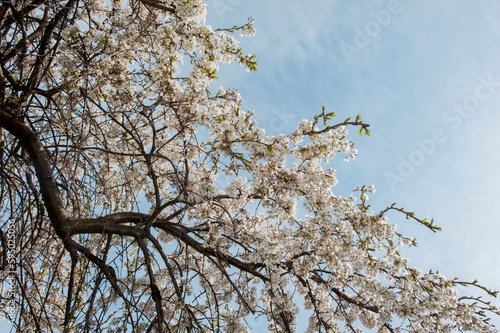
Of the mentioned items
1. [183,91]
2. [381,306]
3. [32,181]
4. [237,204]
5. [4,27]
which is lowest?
[381,306]

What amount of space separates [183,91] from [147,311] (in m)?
3.49

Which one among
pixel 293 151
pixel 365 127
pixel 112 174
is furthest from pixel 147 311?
pixel 365 127

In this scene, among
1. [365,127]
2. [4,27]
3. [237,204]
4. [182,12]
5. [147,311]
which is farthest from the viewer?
[147,311]

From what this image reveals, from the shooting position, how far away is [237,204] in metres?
4.70

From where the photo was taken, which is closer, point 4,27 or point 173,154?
point 4,27

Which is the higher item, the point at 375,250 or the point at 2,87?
the point at 2,87

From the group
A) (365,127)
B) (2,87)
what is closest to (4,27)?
(2,87)

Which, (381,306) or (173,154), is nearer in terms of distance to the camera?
A: (381,306)

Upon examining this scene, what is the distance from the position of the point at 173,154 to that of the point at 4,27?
9.07 feet

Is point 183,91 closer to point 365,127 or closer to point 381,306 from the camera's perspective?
point 365,127

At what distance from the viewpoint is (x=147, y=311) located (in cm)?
518

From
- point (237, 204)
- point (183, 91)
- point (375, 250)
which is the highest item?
point (183, 91)

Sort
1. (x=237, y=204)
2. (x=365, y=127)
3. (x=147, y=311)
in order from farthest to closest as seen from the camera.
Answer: (x=147, y=311) < (x=237, y=204) < (x=365, y=127)

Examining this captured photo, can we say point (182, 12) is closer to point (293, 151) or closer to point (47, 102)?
point (293, 151)
